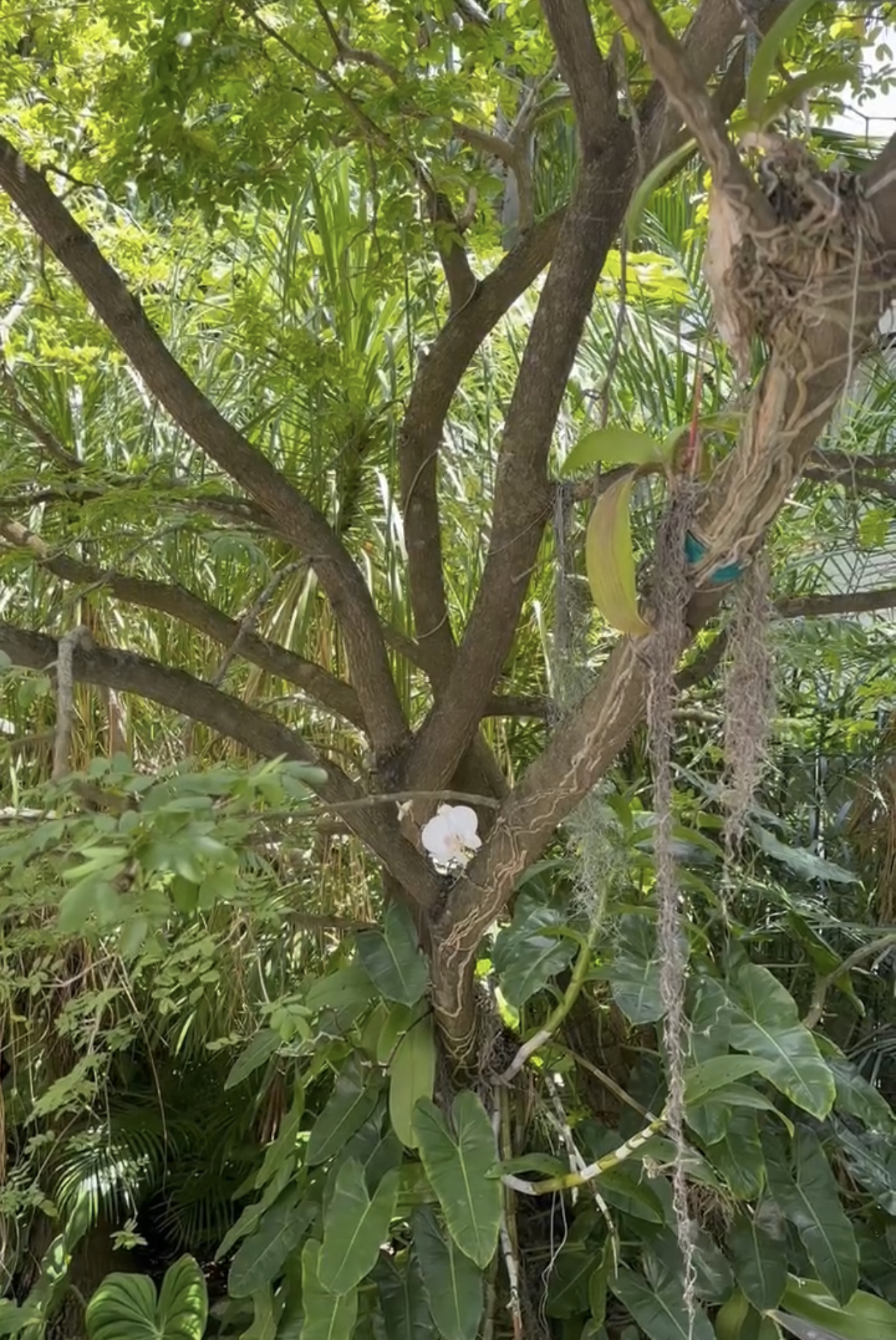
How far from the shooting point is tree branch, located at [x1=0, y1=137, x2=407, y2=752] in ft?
4.67

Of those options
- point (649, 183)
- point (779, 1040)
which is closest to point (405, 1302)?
point (779, 1040)

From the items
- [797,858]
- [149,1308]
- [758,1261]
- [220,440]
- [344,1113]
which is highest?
[220,440]

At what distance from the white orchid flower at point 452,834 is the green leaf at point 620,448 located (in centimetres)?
60

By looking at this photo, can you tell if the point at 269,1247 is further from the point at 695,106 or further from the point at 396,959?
the point at 695,106

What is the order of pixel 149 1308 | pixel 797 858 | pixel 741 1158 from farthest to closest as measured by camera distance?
pixel 797 858 → pixel 149 1308 → pixel 741 1158

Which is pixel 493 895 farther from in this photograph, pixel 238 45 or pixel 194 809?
pixel 238 45

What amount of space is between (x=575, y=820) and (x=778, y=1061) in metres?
0.44

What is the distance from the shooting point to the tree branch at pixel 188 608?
1.54 metres

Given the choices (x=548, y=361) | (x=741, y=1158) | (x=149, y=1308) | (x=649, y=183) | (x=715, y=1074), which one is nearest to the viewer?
(x=649, y=183)

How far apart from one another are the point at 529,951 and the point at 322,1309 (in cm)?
55

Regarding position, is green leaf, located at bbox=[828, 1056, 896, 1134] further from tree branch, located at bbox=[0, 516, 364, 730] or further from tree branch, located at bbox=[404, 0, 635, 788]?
tree branch, located at bbox=[0, 516, 364, 730]

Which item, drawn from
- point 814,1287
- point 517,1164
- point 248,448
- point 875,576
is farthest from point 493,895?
point 875,576

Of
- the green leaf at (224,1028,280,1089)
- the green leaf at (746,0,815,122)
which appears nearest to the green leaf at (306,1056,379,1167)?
the green leaf at (224,1028,280,1089)

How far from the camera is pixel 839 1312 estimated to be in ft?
5.27
